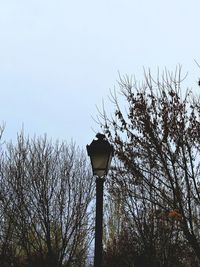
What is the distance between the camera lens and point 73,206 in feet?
63.2

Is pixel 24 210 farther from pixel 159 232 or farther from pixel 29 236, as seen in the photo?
pixel 159 232

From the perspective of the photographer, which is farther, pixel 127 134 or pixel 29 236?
pixel 29 236

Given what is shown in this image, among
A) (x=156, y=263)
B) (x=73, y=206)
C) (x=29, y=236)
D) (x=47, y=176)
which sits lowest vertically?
(x=156, y=263)

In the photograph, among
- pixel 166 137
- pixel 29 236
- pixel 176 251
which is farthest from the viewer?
pixel 29 236

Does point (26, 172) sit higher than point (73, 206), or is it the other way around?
point (26, 172)

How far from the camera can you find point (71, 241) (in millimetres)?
19656

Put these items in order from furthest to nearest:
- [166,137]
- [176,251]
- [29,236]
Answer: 1. [29,236]
2. [176,251]
3. [166,137]

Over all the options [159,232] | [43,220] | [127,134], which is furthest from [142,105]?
[43,220]

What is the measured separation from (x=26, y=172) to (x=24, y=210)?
1.68 m

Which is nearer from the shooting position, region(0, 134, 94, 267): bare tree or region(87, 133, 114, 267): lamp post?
region(87, 133, 114, 267): lamp post

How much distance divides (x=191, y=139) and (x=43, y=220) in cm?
955

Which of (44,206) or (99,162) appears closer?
(99,162)

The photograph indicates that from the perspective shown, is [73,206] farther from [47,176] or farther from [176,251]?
[176,251]

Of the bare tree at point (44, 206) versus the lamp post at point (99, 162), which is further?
the bare tree at point (44, 206)
